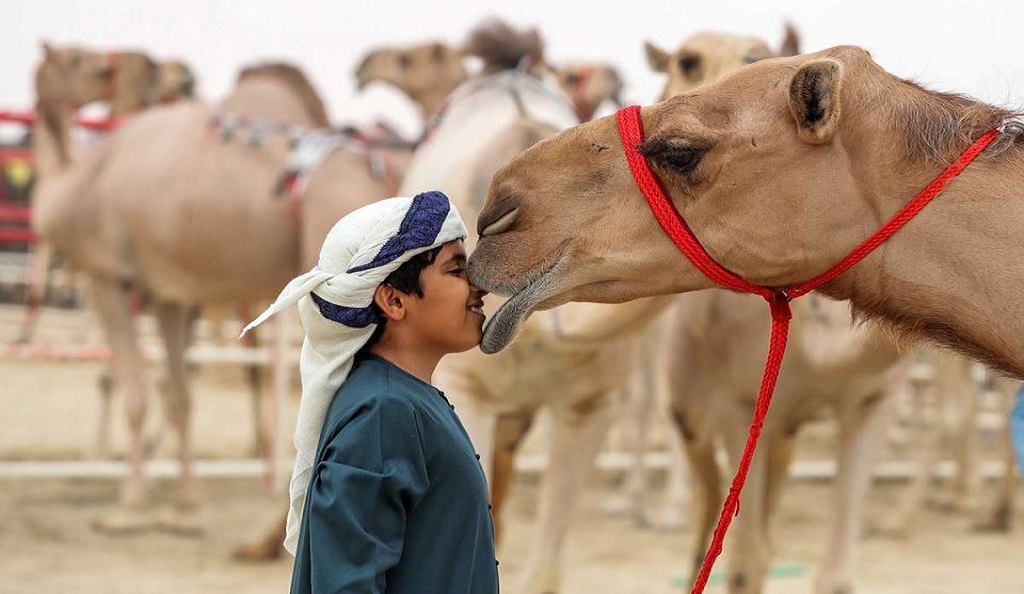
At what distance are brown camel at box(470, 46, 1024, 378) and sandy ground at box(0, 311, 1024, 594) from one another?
3270 mm

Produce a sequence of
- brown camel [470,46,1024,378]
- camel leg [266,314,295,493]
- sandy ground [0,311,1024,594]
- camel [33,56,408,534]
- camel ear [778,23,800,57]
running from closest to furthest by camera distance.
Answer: brown camel [470,46,1024,378] < camel ear [778,23,800,57] < sandy ground [0,311,1024,594] < camel [33,56,408,534] < camel leg [266,314,295,493]

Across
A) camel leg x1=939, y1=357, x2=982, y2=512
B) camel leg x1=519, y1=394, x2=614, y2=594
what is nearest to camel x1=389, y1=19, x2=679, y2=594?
camel leg x1=519, y1=394, x2=614, y2=594

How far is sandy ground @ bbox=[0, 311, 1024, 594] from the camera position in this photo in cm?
515

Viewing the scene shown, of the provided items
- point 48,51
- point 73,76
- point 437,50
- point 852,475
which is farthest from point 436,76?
point 852,475

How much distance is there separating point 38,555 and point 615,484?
147 inches

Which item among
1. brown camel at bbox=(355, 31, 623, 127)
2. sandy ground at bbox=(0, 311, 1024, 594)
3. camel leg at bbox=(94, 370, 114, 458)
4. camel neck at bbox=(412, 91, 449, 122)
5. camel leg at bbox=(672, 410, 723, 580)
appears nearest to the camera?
camel leg at bbox=(672, 410, 723, 580)

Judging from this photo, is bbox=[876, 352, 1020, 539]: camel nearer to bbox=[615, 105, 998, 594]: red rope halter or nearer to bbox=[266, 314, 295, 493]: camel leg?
bbox=[266, 314, 295, 493]: camel leg

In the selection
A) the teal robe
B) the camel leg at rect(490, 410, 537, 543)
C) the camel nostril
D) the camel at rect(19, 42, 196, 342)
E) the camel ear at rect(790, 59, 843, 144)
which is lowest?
the camel leg at rect(490, 410, 537, 543)

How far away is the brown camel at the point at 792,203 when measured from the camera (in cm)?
180

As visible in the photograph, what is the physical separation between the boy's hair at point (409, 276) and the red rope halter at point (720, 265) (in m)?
0.32

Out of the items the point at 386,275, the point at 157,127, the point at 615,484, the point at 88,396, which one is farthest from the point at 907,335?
the point at 88,396

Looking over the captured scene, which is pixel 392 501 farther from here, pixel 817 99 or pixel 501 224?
pixel 817 99

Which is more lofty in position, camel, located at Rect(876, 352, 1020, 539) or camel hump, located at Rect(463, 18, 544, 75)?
camel hump, located at Rect(463, 18, 544, 75)

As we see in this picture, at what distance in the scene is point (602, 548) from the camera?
6012 mm
